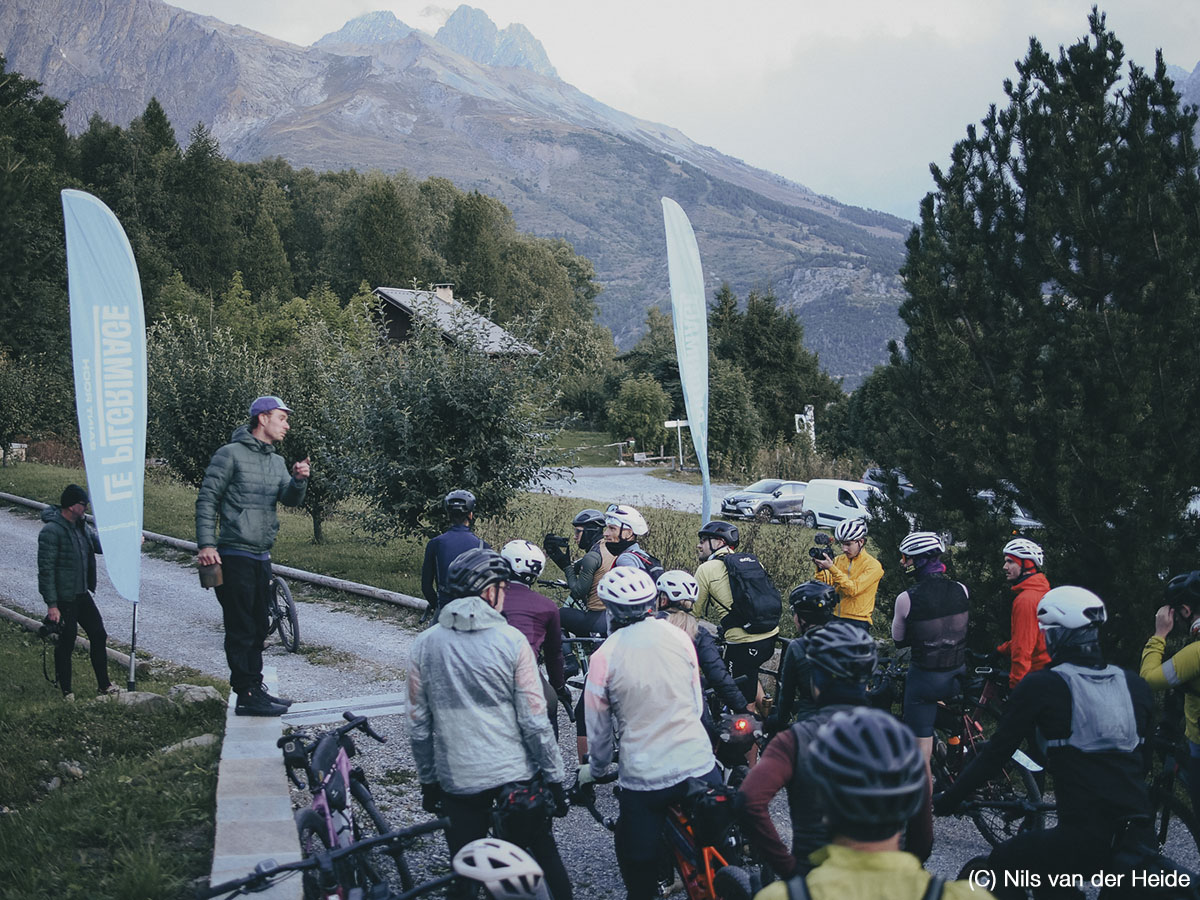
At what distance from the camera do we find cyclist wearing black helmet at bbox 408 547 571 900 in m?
4.30

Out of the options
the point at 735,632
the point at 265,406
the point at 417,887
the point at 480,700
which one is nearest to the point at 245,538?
the point at 265,406

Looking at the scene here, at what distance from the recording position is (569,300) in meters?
87.0

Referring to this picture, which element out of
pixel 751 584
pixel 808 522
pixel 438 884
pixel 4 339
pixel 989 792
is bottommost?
pixel 4 339

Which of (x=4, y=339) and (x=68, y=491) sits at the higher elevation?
(x=68, y=491)

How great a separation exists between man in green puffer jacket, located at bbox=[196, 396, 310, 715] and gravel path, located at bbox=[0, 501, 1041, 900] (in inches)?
45.2

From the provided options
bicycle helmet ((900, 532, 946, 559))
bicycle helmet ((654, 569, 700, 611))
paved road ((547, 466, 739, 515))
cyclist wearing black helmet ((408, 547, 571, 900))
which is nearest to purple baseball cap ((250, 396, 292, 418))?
bicycle helmet ((654, 569, 700, 611))

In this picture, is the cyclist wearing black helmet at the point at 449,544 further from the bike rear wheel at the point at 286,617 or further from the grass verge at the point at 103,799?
the bike rear wheel at the point at 286,617

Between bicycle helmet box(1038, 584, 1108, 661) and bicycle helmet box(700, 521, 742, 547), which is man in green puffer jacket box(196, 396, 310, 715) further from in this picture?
bicycle helmet box(1038, 584, 1108, 661)

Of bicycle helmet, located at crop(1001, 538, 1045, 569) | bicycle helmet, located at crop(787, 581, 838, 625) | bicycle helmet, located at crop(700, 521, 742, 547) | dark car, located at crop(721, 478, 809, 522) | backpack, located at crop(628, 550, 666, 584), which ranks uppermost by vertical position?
bicycle helmet, located at crop(1001, 538, 1045, 569)

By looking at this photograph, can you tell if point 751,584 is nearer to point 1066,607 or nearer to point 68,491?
point 1066,607

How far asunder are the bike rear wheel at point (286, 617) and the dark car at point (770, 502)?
20157 millimetres

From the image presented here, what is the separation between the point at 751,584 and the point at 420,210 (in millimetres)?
84721

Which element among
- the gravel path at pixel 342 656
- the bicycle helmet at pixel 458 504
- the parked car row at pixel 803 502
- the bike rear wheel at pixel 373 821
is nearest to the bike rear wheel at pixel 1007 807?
the gravel path at pixel 342 656

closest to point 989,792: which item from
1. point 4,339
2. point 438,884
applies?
point 438,884
